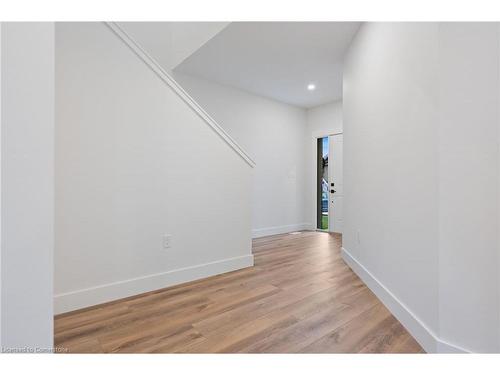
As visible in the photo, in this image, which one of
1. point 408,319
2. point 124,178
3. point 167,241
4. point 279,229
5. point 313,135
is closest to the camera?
point 408,319

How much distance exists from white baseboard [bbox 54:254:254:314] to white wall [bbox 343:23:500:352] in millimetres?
1452

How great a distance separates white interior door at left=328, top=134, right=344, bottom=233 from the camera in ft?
16.9

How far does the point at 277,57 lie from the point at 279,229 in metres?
2.99

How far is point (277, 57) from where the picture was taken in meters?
3.37

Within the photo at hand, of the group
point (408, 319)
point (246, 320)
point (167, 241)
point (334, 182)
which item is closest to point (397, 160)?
point (408, 319)

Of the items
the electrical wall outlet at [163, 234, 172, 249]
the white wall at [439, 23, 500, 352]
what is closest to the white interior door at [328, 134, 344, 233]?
the electrical wall outlet at [163, 234, 172, 249]

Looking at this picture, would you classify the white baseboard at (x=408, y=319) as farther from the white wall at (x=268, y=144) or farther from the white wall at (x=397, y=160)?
the white wall at (x=268, y=144)

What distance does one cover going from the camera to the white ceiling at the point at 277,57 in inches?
109

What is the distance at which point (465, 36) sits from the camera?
122cm

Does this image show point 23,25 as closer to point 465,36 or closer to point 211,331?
point 211,331

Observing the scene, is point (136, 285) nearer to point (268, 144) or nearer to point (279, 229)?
point (279, 229)

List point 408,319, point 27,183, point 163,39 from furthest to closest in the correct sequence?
1. point 163,39
2. point 408,319
3. point 27,183

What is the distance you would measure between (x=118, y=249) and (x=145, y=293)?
43 centimetres

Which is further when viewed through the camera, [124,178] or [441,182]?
[124,178]
